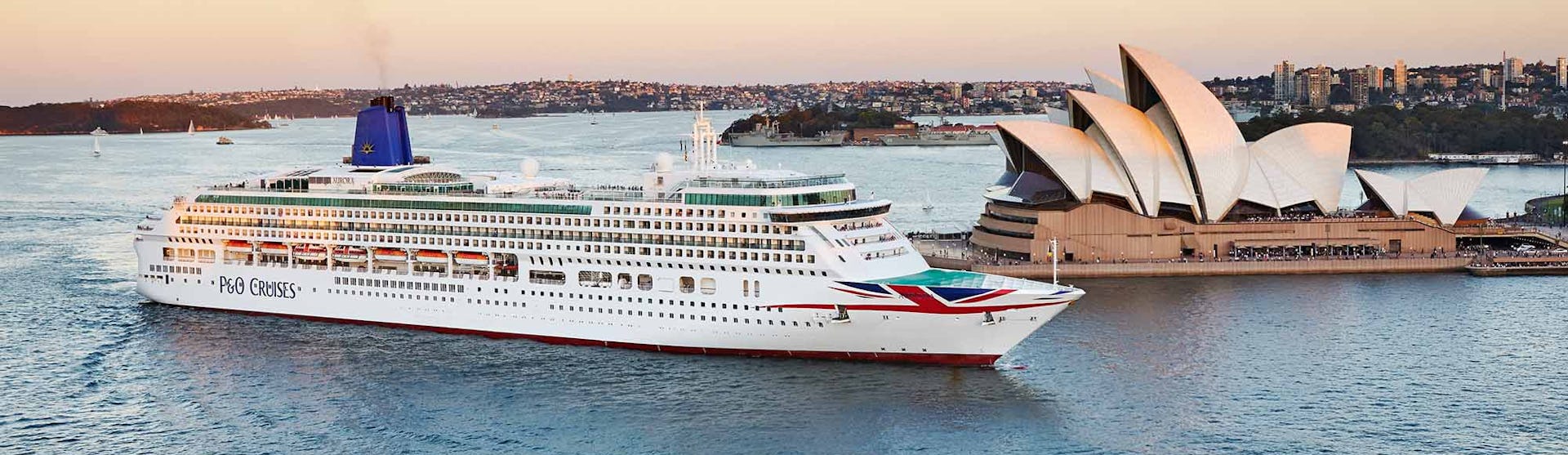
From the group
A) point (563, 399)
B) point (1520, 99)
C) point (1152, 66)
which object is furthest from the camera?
point (1520, 99)

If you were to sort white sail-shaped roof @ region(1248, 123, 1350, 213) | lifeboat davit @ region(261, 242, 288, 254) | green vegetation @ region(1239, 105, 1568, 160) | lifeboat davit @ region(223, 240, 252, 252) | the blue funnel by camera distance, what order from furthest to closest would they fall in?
1. green vegetation @ region(1239, 105, 1568, 160)
2. white sail-shaped roof @ region(1248, 123, 1350, 213)
3. the blue funnel
4. lifeboat davit @ region(223, 240, 252, 252)
5. lifeboat davit @ region(261, 242, 288, 254)

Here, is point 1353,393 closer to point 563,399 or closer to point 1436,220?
point 563,399

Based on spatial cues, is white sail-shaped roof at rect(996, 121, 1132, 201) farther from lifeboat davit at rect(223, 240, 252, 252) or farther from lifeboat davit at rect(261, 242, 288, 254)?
lifeboat davit at rect(223, 240, 252, 252)

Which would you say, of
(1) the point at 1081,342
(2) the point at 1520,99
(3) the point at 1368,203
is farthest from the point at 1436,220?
(2) the point at 1520,99

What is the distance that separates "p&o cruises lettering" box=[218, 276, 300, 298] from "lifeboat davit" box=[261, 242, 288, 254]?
60cm

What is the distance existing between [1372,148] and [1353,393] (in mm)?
67675

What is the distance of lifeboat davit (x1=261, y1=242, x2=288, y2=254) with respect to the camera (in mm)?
31609

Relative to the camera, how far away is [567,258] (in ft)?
92.8

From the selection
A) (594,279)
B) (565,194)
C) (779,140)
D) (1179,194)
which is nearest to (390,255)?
(565,194)

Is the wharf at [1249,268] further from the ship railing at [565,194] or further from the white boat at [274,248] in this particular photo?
the white boat at [274,248]

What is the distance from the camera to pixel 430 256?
30.0 metres

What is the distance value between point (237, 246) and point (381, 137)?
376 centimetres

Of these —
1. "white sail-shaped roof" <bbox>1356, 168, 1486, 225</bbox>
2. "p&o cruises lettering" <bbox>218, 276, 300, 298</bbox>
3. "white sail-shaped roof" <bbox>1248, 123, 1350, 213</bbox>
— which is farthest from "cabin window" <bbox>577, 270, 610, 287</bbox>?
"white sail-shaped roof" <bbox>1356, 168, 1486, 225</bbox>

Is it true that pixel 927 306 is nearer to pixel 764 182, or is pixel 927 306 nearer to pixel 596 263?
pixel 764 182
